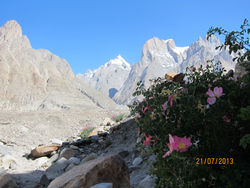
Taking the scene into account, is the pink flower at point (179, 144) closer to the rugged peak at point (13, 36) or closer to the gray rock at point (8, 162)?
the gray rock at point (8, 162)

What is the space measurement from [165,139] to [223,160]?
37 centimetres

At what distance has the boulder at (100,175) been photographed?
2.36 m

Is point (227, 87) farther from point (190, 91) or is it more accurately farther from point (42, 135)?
point (42, 135)

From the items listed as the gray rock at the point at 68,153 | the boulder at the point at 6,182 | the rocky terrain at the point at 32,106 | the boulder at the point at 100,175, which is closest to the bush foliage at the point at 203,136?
the boulder at the point at 100,175

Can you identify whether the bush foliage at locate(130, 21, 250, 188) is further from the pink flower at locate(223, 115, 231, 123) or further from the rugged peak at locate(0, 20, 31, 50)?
the rugged peak at locate(0, 20, 31, 50)

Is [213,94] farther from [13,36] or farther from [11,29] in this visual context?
[11,29]

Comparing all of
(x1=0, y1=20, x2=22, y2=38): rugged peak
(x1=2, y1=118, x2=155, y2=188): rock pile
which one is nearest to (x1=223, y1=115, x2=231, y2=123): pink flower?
(x1=2, y1=118, x2=155, y2=188): rock pile

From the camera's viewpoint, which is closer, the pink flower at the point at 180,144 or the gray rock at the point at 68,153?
the pink flower at the point at 180,144

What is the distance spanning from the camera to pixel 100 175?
A: 8.07 feet

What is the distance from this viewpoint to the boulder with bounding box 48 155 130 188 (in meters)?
2.36

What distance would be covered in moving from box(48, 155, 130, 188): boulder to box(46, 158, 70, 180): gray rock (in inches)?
71.5

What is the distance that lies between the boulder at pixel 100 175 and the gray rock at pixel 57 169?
182 cm

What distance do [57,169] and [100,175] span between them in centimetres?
248

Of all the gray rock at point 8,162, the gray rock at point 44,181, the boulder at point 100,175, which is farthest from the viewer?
the gray rock at point 8,162
